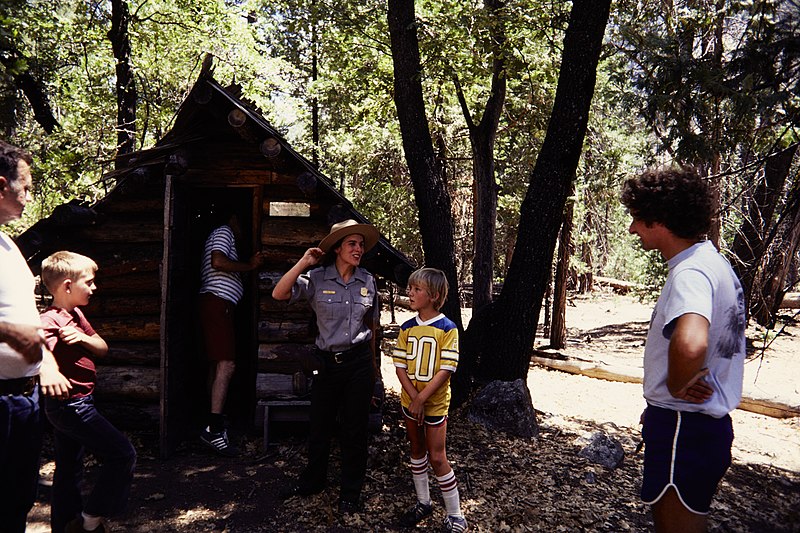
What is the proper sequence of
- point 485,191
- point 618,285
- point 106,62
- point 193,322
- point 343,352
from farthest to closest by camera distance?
1. point 618,285
2. point 106,62
3. point 485,191
4. point 193,322
5. point 343,352

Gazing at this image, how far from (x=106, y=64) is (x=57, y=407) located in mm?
12606

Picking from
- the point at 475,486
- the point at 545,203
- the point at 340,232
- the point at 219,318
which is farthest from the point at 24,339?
the point at 545,203

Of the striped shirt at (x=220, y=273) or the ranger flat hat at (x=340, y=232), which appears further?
the striped shirt at (x=220, y=273)

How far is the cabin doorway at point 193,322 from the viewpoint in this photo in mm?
5598

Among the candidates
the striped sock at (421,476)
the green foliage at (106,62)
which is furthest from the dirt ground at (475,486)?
the green foliage at (106,62)

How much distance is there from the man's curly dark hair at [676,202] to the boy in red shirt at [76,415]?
322 cm

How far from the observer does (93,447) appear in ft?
11.3

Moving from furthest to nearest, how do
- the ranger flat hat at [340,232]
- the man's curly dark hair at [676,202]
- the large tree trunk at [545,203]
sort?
the large tree trunk at [545,203], the ranger flat hat at [340,232], the man's curly dark hair at [676,202]

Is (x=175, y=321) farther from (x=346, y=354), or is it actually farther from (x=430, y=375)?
(x=430, y=375)

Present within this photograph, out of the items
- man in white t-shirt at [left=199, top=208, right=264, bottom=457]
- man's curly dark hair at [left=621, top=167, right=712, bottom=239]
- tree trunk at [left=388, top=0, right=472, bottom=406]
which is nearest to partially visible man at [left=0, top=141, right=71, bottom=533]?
man in white t-shirt at [left=199, top=208, right=264, bottom=457]

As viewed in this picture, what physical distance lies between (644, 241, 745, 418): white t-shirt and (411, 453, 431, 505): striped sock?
2.02 m

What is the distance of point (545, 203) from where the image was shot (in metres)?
6.53

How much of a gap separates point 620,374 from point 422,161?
253 inches

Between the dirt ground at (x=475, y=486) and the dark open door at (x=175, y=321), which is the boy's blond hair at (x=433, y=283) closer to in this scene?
the dirt ground at (x=475, y=486)
